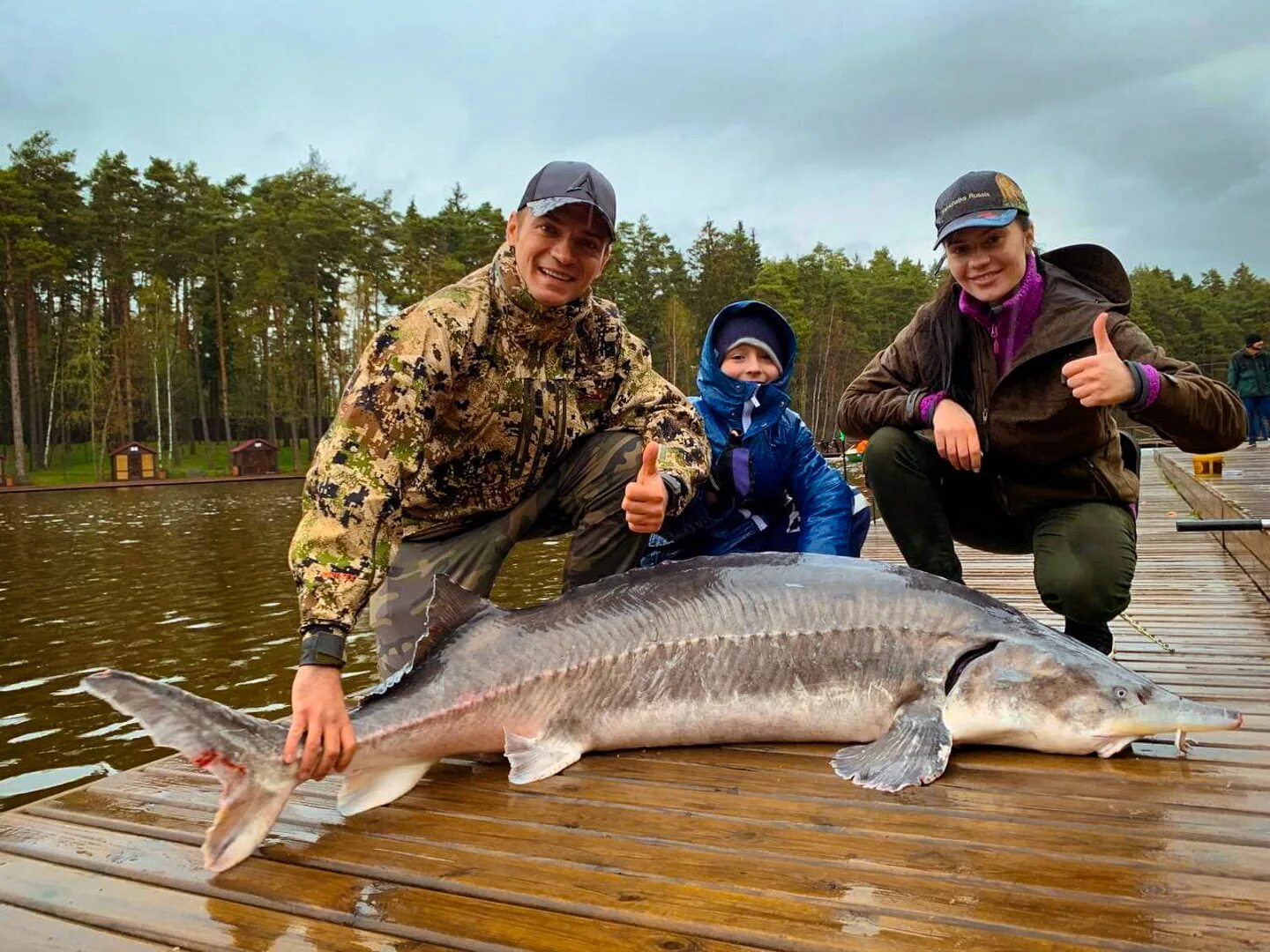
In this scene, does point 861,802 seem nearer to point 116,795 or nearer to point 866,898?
point 866,898

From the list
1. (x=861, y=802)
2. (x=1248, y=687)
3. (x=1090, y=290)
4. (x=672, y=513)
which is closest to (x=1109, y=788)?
(x=861, y=802)

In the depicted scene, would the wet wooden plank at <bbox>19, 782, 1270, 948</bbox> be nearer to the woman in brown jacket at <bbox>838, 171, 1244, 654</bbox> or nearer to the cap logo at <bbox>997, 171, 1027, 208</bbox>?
the woman in brown jacket at <bbox>838, 171, 1244, 654</bbox>

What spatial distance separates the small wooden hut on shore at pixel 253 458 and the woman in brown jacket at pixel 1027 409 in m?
45.6

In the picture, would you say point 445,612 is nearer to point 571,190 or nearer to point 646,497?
point 646,497

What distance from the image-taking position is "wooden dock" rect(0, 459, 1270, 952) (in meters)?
2.03

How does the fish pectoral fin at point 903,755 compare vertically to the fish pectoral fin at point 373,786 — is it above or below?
above

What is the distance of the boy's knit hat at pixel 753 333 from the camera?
A: 5215 millimetres

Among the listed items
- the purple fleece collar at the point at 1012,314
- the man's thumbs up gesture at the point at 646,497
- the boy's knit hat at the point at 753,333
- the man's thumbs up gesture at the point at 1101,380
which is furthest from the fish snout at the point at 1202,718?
the boy's knit hat at the point at 753,333

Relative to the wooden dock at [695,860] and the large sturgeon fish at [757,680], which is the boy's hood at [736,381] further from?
the wooden dock at [695,860]

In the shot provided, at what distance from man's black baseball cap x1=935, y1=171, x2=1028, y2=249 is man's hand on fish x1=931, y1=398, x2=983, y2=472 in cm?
72

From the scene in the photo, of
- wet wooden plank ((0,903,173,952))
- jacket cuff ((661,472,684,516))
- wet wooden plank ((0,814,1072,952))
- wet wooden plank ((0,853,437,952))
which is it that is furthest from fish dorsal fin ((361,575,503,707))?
wet wooden plank ((0,903,173,952))

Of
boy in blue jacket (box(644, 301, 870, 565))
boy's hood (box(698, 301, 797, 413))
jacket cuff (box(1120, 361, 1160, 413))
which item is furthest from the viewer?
boy's hood (box(698, 301, 797, 413))

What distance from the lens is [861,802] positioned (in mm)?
2713

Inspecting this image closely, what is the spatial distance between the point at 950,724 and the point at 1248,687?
5.72 feet
